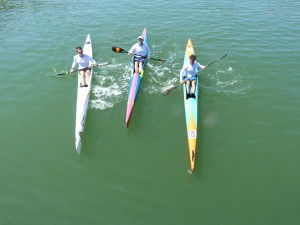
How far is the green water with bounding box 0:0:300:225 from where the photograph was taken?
9.06 meters

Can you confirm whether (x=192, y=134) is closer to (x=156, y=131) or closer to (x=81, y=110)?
(x=156, y=131)

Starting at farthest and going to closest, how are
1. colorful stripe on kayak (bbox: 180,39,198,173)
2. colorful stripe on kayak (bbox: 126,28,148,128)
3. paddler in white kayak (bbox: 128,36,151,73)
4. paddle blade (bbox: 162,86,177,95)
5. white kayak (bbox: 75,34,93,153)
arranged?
paddler in white kayak (bbox: 128,36,151,73) → paddle blade (bbox: 162,86,177,95) → colorful stripe on kayak (bbox: 126,28,148,128) → white kayak (bbox: 75,34,93,153) → colorful stripe on kayak (bbox: 180,39,198,173)

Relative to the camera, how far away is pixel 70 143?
11234mm

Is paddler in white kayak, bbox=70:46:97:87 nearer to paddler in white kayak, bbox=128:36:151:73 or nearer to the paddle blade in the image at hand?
paddler in white kayak, bbox=128:36:151:73

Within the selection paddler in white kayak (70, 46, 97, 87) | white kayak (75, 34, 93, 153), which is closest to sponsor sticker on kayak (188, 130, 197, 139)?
white kayak (75, 34, 93, 153)

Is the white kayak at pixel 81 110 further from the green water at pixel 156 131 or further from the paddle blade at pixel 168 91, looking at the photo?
the paddle blade at pixel 168 91

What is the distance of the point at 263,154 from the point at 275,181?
1147 millimetres

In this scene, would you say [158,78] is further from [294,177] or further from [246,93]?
[294,177]

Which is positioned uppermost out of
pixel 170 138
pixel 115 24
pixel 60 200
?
pixel 115 24

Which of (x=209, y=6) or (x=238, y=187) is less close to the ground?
(x=209, y=6)

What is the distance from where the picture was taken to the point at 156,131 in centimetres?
1155

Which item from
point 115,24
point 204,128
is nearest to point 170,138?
point 204,128

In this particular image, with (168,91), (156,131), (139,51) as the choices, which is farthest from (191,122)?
(139,51)

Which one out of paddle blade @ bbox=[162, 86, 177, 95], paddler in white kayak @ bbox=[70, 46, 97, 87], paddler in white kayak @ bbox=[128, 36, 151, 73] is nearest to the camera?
paddle blade @ bbox=[162, 86, 177, 95]
